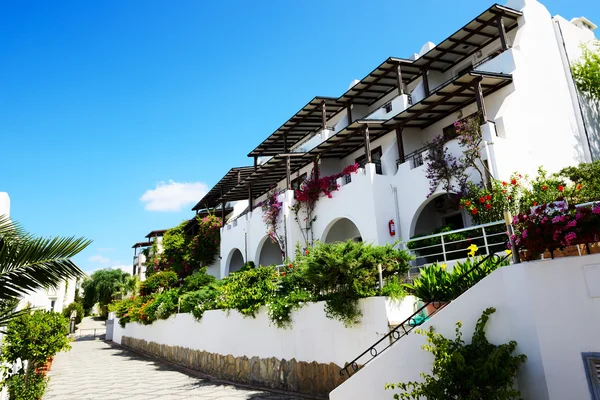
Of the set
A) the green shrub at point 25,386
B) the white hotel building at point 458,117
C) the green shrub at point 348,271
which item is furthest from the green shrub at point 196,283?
the green shrub at point 348,271

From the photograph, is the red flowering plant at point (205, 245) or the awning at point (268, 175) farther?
the red flowering plant at point (205, 245)

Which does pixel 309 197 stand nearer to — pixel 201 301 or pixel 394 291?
pixel 201 301

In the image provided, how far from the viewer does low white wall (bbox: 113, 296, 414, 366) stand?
821cm

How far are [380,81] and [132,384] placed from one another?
15591 mm

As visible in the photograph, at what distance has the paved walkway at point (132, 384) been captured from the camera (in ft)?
35.1

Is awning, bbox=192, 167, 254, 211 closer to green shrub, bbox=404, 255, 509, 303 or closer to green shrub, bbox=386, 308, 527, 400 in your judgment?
green shrub, bbox=404, 255, 509, 303

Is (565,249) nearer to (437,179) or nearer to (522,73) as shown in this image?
(437,179)

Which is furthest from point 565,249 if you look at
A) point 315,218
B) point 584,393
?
point 315,218

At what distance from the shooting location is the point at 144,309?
21359 millimetres

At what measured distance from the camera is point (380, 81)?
18.6 metres

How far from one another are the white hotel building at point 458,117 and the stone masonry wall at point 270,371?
5.92 meters

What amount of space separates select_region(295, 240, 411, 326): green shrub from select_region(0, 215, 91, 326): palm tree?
15.1 ft

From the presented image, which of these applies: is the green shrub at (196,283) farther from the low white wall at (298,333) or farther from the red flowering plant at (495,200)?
the red flowering plant at (495,200)

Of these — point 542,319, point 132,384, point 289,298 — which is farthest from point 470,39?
point 132,384
